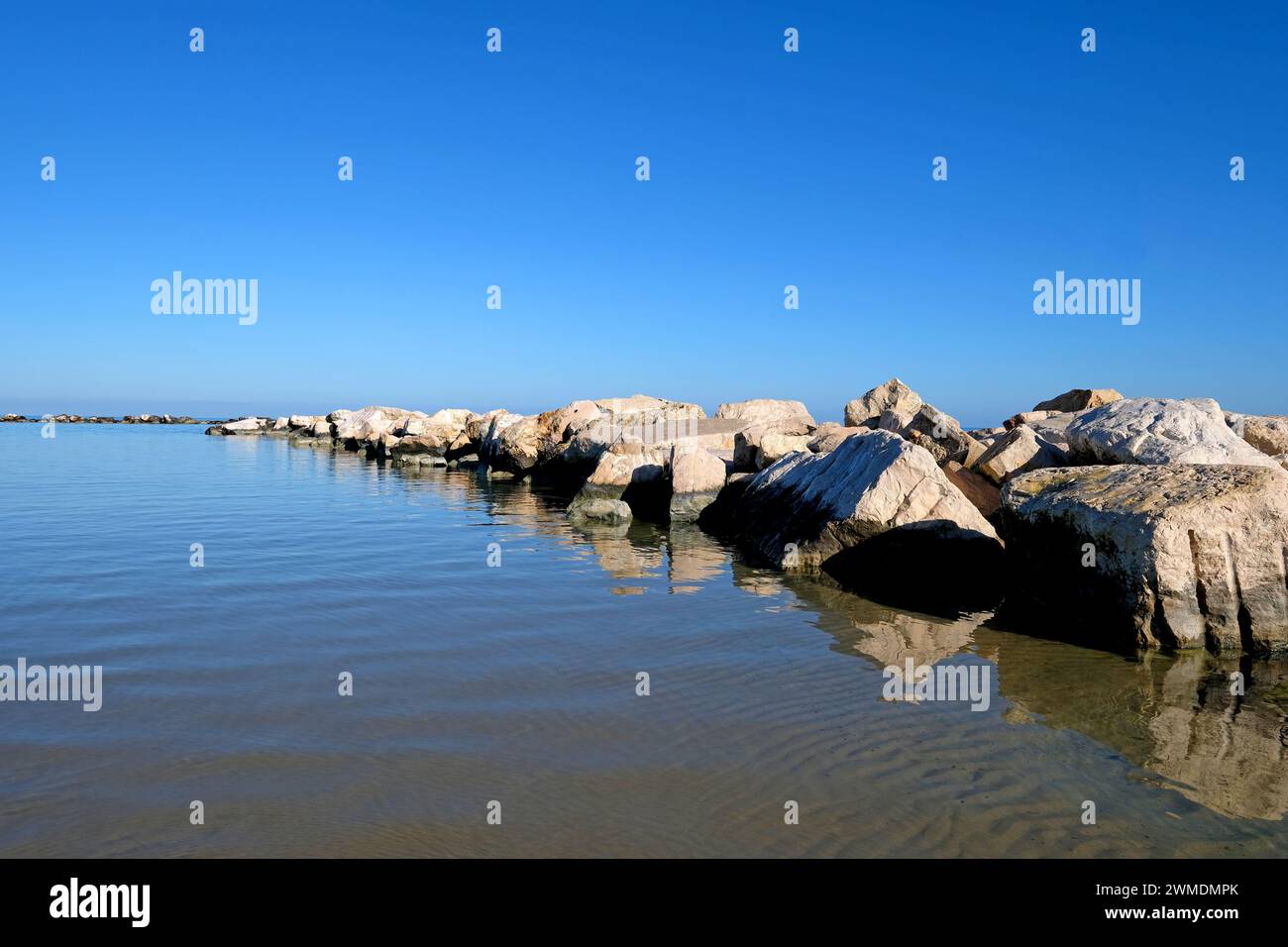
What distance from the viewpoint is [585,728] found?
20.2 ft

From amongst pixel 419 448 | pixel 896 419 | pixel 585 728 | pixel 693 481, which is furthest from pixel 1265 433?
pixel 419 448

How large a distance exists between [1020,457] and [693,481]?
6.84 metres

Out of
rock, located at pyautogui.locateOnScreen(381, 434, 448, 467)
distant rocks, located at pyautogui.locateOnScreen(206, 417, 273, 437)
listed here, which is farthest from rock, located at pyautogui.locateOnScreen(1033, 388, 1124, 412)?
distant rocks, located at pyautogui.locateOnScreen(206, 417, 273, 437)

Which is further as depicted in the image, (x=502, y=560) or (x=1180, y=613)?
(x=502, y=560)

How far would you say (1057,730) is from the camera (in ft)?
20.7

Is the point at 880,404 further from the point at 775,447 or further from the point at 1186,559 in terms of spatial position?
the point at 1186,559

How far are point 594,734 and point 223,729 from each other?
2682mm

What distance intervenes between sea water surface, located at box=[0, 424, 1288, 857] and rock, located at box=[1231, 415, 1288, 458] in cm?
749

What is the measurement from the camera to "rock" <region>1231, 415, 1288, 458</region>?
13.3 meters

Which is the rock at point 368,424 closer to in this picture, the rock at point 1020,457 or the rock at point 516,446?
the rock at point 516,446

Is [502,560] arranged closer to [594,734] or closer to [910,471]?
[910,471]

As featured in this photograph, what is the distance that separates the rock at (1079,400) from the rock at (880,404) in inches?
163
